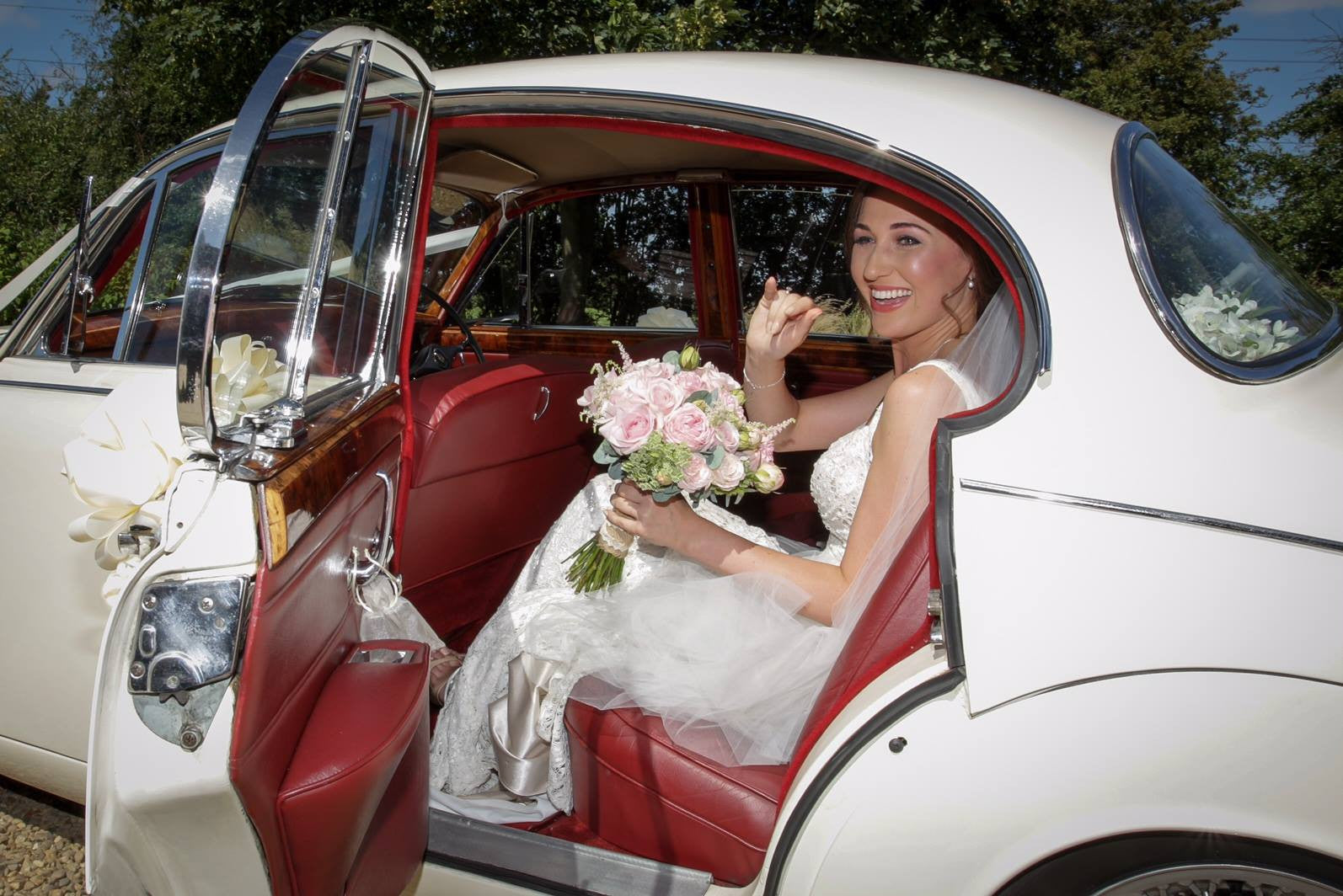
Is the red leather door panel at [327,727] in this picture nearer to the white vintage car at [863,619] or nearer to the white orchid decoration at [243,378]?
the white vintage car at [863,619]

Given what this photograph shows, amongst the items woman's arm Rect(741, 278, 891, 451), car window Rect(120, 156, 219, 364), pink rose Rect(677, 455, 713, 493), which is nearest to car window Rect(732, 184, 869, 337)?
woman's arm Rect(741, 278, 891, 451)

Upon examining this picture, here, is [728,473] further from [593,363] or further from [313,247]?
[593,363]

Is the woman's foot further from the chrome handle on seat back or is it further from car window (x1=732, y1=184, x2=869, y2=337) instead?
car window (x1=732, y1=184, x2=869, y2=337)

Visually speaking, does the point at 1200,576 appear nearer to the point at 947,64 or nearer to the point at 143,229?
the point at 143,229

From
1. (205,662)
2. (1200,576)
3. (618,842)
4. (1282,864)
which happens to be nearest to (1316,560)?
(1200,576)

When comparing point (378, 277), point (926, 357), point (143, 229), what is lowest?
point (926, 357)

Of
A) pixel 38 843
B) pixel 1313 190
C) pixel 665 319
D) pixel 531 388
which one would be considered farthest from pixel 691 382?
pixel 1313 190

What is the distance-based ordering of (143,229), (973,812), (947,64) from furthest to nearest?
(947,64) → (143,229) → (973,812)

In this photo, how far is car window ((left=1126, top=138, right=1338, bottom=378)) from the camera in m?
1.35

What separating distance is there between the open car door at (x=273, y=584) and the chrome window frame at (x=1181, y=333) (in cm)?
131

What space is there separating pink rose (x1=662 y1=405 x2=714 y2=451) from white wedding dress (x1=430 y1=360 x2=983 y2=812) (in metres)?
0.33

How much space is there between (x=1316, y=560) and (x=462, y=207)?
9.86 ft

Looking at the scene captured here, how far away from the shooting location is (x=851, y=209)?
7.32 feet

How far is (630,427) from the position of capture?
1873mm
